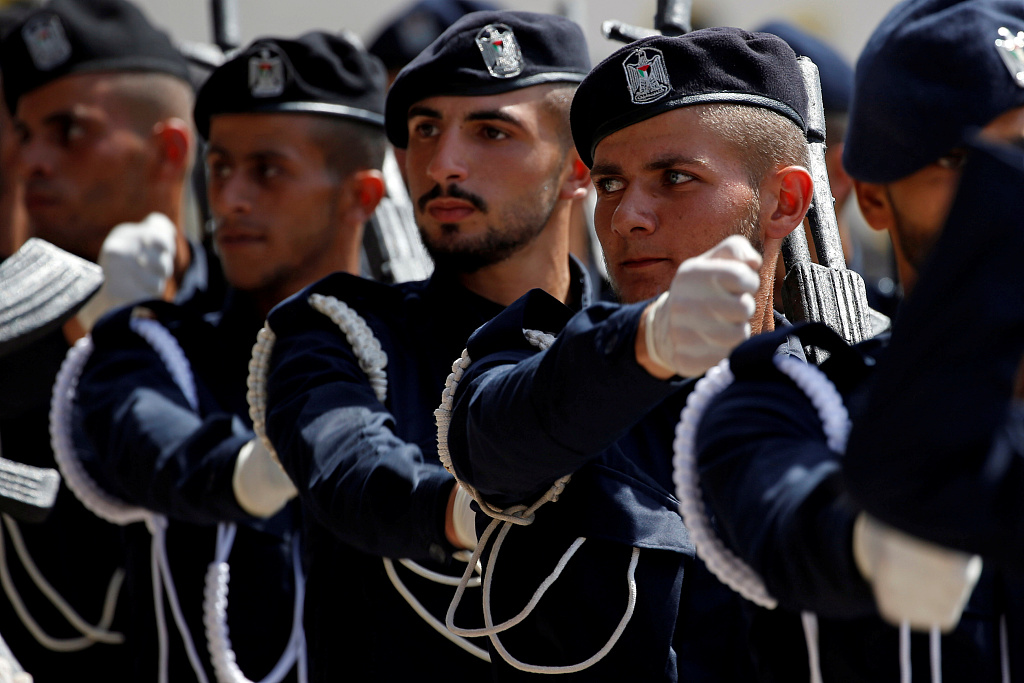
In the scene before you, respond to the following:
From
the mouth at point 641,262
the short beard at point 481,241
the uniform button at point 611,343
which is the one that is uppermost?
the uniform button at point 611,343

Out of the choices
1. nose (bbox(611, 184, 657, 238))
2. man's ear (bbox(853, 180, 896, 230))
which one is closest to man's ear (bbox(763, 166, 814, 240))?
nose (bbox(611, 184, 657, 238))

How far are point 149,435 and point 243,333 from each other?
632 millimetres

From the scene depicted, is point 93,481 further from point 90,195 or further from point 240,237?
point 90,195

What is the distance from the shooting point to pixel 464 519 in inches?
92.5

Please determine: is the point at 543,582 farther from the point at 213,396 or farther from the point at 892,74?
the point at 213,396

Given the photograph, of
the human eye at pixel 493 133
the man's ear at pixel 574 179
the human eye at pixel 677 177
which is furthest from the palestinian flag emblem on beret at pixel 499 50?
the human eye at pixel 677 177

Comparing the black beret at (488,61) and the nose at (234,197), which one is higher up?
the black beret at (488,61)

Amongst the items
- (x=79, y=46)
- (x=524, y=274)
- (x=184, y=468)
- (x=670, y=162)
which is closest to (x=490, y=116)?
(x=524, y=274)

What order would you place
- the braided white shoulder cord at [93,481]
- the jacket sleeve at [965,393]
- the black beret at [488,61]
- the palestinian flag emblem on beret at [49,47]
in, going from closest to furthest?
the jacket sleeve at [965,393] → the black beret at [488,61] → the braided white shoulder cord at [93,481] → the palestinian flag emblem on beret at [49,47]

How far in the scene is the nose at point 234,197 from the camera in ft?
12.2

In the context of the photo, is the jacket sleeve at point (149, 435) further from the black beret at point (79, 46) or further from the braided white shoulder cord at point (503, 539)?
the black beret at point (79, 46)

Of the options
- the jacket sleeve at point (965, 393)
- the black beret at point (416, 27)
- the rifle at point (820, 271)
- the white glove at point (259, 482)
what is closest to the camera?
the jacket sleeve at point (965, 393)

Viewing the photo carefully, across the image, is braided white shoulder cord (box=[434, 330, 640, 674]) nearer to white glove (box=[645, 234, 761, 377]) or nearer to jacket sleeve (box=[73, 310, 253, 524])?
white glove (box=[645, 234, 761, 377])

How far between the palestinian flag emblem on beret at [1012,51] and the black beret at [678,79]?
2.06 ft
